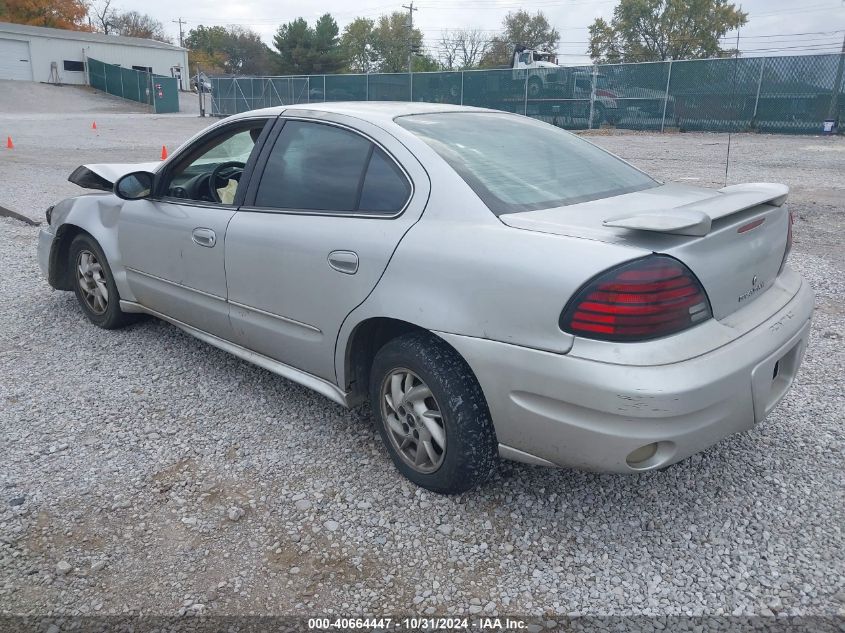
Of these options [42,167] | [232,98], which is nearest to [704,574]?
[42,167]

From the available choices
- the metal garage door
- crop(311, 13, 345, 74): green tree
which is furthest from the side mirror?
crop(311, 13, 345, 74): green tree

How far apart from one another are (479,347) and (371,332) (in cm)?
71

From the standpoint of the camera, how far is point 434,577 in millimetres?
2504

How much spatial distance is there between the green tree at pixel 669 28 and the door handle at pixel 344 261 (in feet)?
216

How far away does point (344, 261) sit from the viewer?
119 inches

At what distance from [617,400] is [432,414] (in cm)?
82

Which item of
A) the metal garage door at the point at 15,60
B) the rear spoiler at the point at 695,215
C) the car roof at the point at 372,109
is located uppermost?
the metal garage door at the point at 15,60

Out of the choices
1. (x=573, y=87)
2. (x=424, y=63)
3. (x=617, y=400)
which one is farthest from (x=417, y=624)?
(x=424, y=63)

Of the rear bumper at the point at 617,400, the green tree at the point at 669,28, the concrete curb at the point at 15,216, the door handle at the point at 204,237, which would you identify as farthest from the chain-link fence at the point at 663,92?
the green tree at the point at 669,28

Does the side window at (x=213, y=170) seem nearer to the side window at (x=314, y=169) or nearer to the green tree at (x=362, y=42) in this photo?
the side window at (x=314, y=169)

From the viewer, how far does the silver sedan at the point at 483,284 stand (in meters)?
2.35

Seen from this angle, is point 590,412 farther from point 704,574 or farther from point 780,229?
point 780,229

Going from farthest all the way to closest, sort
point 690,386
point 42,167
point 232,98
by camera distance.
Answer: point 232,98, point 42,167, point 690,386

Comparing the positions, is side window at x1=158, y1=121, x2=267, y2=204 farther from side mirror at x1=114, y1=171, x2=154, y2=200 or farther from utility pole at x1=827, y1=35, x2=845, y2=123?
utility pole at x1=827, y1=35, x2=845, y2=123
